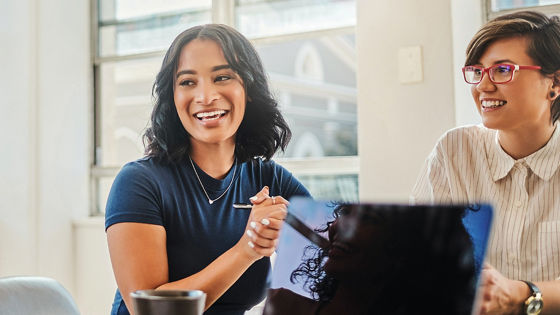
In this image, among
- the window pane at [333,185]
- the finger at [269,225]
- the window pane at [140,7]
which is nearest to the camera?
the finger at [269,225]

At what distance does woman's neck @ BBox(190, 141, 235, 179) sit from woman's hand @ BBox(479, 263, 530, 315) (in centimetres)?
81

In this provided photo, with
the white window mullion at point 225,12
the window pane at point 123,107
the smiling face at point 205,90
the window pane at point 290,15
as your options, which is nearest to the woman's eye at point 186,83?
the smiling face at point 205,90

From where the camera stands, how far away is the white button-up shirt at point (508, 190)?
1.19 metres

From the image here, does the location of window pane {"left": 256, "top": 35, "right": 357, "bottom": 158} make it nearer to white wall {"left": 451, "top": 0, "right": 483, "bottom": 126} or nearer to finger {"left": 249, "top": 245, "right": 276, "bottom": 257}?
white wall {"left": 451, "top": 0, "right": 483, "bottom": 126}

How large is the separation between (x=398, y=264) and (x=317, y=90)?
95.8 inches

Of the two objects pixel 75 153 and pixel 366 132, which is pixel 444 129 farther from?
pixel 75 153

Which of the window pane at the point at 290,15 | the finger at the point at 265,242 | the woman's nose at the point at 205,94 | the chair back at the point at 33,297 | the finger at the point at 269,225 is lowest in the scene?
the chair back at the point at 33,297

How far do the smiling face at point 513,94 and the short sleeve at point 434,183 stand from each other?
0.15 metres

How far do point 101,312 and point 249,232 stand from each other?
2261 mm

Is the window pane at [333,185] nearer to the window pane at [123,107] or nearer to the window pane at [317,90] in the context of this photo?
the window pane at [317,90]

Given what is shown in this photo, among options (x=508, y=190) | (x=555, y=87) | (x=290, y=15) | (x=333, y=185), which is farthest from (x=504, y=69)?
(x=290, y=15)

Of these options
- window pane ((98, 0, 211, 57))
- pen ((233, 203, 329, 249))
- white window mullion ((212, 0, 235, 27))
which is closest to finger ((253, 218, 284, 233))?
pen ((233, 203, 329, 249))

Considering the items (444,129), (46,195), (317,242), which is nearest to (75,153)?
(46,195)

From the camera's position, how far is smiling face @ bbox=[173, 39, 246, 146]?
1.33 m
